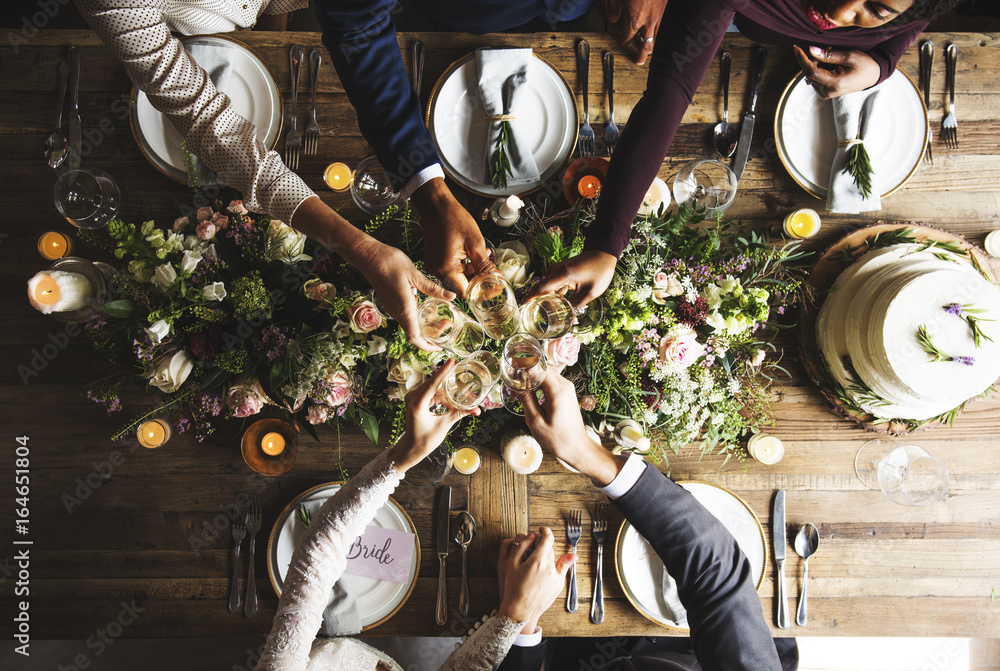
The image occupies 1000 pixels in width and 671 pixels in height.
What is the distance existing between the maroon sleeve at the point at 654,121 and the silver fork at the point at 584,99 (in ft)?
1.00

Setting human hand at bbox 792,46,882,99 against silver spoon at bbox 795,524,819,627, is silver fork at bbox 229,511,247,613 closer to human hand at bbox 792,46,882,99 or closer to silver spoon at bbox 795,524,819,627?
silver spoon at bbox 795,524,819,627

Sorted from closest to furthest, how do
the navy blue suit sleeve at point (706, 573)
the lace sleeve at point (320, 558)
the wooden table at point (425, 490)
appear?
the lace sleeve at point (320, 558)
the navy blue suit sleeve at point (706, 573)
the wooden table at point (425, 490)

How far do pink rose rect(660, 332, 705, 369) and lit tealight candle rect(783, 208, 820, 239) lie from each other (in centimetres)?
59

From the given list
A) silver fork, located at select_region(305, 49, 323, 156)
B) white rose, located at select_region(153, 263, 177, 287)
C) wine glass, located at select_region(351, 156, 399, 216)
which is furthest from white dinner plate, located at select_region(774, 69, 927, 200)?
white rose, located at select_region(153, 263, 177, 287)

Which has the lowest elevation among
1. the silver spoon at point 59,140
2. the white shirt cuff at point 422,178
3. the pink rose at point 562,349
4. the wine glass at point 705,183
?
the pink rose at point 562,349

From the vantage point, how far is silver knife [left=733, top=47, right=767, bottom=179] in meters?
1.78

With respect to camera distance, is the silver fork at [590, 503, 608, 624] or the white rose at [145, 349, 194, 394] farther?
the silver fork at [590, 503, 608, 624]

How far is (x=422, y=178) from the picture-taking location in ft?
4.90

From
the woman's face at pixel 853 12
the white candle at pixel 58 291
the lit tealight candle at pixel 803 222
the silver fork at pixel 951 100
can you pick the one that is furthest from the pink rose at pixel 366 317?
the silver fork at pixel 951 100

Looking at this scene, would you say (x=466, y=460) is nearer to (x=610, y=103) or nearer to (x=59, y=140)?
(x=610, y=103)

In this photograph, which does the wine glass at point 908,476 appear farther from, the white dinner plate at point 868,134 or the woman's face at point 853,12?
the woman's face at point 853,12

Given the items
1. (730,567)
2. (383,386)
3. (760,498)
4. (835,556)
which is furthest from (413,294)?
(835,556)

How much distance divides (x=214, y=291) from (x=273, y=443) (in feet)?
1.73

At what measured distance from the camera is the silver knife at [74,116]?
180 cm
